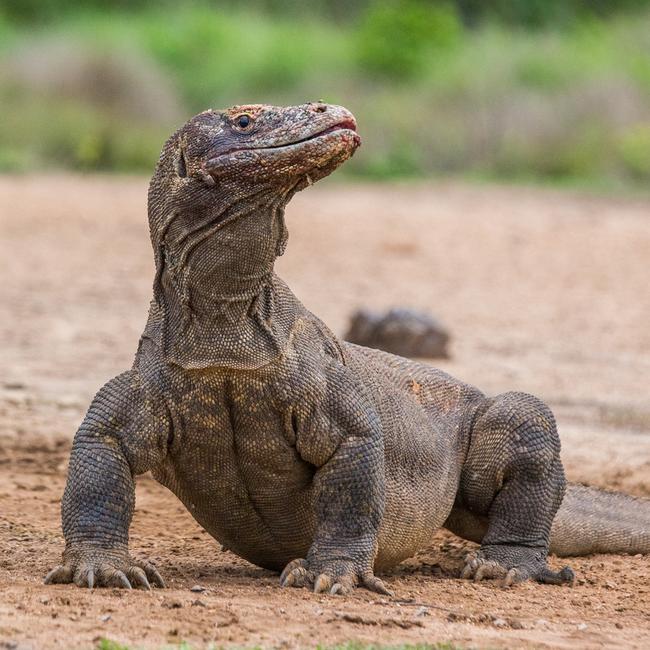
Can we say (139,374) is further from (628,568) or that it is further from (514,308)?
(514,308)

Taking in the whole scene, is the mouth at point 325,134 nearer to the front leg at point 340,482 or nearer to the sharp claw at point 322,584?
the front leg at point 340,482

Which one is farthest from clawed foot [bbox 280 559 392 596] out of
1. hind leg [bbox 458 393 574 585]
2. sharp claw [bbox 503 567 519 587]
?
hind leg [bbox 458 393 574 585]

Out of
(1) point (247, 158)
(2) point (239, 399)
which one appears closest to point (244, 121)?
(1) point (247, 158)

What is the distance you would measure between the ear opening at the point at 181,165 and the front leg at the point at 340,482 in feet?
3.37

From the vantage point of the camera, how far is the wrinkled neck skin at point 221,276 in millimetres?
6395

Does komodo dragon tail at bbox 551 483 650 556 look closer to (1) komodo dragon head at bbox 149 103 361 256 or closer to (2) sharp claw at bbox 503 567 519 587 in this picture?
(2) sharp claw at bbox 503 567 519 587

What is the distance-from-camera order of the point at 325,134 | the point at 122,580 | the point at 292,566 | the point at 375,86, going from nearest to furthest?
the point at 325,134 < the point at 122,580 < the point at 292,566 < the point at 375,86

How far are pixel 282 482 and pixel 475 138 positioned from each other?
81.5 ft

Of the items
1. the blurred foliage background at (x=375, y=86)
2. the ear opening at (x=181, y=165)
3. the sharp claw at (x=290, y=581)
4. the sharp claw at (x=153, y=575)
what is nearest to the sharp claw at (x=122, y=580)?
the sharp claw at (x=153, y=575)

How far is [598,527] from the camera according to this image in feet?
28.3

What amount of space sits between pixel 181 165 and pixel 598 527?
3347mm

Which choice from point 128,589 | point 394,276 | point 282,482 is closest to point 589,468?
point 282,482

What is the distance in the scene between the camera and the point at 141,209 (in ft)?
78.6

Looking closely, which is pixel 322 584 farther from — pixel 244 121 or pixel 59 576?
pixel 244 121
